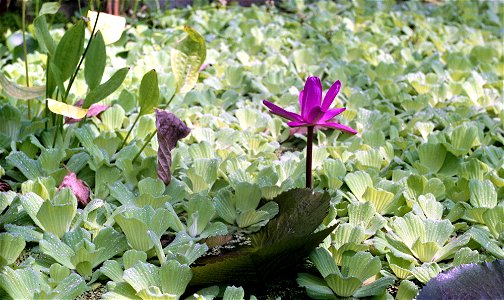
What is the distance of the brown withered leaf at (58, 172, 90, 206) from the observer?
3.76 ft

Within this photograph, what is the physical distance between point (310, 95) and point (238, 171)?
25 cm

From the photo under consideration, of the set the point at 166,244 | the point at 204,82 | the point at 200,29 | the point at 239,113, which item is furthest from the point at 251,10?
the point at 166,244

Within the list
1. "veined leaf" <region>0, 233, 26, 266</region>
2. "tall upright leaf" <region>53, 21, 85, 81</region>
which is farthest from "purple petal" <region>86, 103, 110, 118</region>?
"veined leaf" <region>0, 233, 26, 266</region>

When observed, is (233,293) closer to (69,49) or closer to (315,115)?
(315,115)

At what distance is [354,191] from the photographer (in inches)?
46.7

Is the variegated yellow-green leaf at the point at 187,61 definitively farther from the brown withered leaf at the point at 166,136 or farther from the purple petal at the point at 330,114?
the purple petal at the point at 330,114

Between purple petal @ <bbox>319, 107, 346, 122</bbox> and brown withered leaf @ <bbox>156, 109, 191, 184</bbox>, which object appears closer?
purple petal @ <bbox>319, 107, 346, 122</bbox>

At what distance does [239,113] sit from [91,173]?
0.43 m

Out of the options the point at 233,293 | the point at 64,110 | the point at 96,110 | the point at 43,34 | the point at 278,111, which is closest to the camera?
the point at 233,293

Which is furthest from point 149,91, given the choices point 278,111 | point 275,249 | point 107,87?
point 275,249

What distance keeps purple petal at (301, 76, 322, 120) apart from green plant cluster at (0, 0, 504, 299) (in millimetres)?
134

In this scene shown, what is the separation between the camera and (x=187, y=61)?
1.37 metres

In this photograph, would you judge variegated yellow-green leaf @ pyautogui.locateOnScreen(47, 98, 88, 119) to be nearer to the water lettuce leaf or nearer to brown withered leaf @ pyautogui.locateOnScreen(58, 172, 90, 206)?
brown withered leaf @ pyautogui.locateOnScreen(58, 172, 90, 206)

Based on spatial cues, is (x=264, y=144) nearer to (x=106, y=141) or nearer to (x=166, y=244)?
(x=106, y=141)
